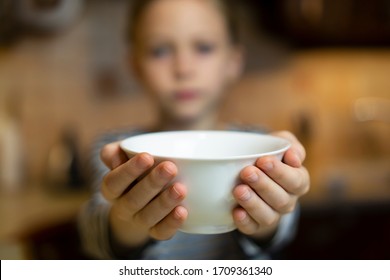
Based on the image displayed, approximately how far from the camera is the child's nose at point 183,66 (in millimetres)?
526

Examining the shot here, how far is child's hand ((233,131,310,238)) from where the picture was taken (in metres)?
0.30

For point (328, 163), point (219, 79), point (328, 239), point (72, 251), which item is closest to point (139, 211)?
point (219, 79)

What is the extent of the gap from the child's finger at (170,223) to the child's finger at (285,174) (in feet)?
0.19

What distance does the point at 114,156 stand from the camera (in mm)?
340

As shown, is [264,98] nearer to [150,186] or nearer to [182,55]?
[182,55]

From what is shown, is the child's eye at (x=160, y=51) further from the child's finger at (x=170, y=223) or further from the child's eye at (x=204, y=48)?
the child's finger at (x=170, y=223)

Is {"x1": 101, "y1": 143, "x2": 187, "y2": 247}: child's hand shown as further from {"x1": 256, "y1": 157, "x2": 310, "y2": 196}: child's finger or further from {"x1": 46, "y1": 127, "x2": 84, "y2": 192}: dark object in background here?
{"x1": 46, "y1": 127, "x2": 84, "y2": 192}: dark object in background

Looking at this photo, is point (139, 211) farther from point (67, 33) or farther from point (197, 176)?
point (67, 33)

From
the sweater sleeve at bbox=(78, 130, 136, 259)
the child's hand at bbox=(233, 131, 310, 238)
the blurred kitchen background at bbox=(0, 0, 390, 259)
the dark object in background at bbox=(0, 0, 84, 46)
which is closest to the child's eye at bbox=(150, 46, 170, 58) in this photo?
the sweater sleeve at bbox=(78, 130, 136, 259)

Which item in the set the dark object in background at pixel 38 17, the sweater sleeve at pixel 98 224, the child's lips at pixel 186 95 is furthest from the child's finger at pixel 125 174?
the dark object in background at pixel 38 17

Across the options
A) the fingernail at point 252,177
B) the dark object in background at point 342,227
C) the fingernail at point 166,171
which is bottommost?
the dark object in background at point 342,227

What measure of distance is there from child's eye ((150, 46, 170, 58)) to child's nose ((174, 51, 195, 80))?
0.06 feet

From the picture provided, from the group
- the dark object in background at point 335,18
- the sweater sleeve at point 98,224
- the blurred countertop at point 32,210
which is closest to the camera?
the sweater sleeve at point 98,224

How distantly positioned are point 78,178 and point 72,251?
0.83ft
